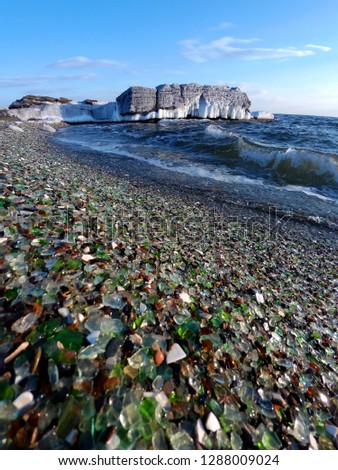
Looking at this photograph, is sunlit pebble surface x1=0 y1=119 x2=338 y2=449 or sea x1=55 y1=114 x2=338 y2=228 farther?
sea x1=55 y1=114 x2=338 y2=228

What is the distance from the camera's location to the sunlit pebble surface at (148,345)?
1.24 metres

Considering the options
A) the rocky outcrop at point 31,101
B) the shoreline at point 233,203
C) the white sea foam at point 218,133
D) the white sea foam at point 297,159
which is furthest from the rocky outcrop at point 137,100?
the shoreline at point 233,203

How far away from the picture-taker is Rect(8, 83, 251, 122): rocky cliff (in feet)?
128

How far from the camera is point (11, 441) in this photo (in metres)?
1.07

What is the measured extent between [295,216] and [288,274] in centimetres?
347

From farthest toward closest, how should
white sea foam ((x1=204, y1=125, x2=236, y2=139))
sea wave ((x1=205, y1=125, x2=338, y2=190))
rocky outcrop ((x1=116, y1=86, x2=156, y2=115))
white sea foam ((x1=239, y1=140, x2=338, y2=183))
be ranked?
rocky outcrop ((x1=116, y1=86, x2=156, y2=115)) → white sea foam ((x1=204, y1=125, x2=236, y2=139)) → white sea foam ((x1=239, y1=140, x2=338, y2=183)) → sea wave ((x1=205, y1=125, x2=338, y2=190))

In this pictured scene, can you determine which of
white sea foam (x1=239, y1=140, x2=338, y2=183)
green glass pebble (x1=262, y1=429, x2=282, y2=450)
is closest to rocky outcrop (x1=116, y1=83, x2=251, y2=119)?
white sea foam (x1=239, y1=140, x2=338, y2=183)

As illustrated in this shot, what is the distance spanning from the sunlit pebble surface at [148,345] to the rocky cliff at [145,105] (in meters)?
40.0

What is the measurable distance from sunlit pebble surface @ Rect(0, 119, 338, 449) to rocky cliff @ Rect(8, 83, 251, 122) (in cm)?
4000

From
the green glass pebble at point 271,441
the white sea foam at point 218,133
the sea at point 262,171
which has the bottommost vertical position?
the sea at point 262,171

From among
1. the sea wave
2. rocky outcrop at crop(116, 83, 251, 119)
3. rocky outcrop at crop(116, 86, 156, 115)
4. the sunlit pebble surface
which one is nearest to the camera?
the sunlit pebble surface

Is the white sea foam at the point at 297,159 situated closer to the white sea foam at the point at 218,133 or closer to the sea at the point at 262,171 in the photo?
the sea at the point at 262,171

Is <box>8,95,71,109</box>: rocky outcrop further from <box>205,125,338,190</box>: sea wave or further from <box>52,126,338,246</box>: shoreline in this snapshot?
<box>52,126,338,246</box>: shoreline
